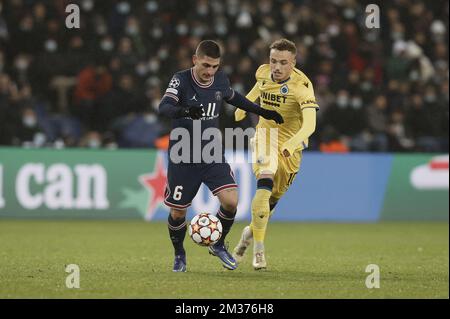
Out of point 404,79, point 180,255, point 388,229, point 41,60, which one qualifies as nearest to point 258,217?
point 180,255

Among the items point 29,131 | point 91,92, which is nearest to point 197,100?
point 29,131

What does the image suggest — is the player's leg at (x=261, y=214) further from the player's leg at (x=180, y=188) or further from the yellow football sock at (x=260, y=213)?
the player's leg at (x=180, y=188)

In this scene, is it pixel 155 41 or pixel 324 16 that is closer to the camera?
pixel 155 41

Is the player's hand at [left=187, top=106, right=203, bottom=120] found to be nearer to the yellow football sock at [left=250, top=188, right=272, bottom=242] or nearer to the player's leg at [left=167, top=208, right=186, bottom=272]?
the player's leg at [left=167, top=208, right=186, bottom=272]

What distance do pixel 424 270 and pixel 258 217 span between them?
1.84 meters

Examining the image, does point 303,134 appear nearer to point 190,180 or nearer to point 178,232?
point 190,180

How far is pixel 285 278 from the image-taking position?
8.95 meters

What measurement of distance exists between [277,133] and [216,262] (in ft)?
5.24

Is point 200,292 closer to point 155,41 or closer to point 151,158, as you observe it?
point 151,158

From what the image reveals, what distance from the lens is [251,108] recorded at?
31.9ft

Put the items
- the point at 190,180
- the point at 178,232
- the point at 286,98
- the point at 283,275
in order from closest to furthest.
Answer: the point at 283,275
the point at 190,180
the point at 178,232
the point at 286,98

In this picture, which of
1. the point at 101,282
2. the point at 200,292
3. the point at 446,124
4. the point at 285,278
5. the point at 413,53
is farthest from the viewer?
the point at 413,53

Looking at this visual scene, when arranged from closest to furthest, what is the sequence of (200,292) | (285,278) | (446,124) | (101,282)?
(200,292) → (101,282) → (285,278) → (446,124)

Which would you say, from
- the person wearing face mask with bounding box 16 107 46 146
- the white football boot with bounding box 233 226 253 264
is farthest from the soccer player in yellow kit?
the person wearing face mask with bounding box 16 107 46 146
